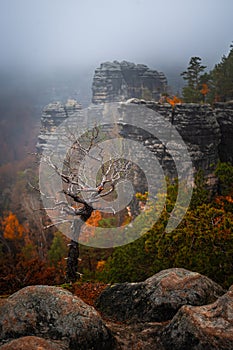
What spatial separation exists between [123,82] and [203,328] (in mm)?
46145

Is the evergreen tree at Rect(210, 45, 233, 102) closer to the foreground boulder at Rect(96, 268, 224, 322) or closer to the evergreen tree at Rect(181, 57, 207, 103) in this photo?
the evergreen tree at Rect(181, 57, 207, 103)

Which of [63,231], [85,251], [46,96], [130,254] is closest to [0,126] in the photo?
[46,96]

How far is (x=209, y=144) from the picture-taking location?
2094cm

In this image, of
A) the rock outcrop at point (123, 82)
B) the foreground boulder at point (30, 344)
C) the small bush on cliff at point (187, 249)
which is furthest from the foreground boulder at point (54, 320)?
the rock outcrop at point (123, 82)

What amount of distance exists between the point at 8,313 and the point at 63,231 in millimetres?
24152

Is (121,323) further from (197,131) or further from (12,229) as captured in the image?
(12,229)

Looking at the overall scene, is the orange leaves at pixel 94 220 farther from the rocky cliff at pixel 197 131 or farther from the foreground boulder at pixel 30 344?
the foreground boulder at pixel 30 344

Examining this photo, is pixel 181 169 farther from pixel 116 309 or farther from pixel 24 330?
pixel 24 330

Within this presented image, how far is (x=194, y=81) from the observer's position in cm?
2938

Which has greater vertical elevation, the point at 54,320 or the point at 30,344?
the point at 30,344

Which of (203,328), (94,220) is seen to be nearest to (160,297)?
(203,328)

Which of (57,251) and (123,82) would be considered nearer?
(57,251)

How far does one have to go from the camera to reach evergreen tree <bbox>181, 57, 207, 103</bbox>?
1108 inches

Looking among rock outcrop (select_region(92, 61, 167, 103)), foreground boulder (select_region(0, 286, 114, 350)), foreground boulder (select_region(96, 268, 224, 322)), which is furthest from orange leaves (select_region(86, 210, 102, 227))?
rock outcrop (select_region(92, 61, 167, 103))
